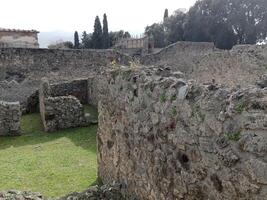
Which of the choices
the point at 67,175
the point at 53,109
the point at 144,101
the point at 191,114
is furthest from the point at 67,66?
the point at 191,114

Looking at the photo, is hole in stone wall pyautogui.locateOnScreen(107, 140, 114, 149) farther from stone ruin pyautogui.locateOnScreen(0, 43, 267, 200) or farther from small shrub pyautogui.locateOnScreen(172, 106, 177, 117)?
small shrub pyautogui.locateOnScreen(172, 106, 177, 117)

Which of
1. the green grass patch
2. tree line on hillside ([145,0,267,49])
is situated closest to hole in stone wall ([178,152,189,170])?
the green grass patch

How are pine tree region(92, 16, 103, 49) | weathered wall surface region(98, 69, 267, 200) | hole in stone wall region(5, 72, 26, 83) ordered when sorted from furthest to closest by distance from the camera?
pine tree region(92, 16, 103, 49)
hole in stone wall region(5, 72, 26, 83)
weathered wall surface region(98, 69, 267, 200)

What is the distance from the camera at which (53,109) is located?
577 inches

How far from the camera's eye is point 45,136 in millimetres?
13859

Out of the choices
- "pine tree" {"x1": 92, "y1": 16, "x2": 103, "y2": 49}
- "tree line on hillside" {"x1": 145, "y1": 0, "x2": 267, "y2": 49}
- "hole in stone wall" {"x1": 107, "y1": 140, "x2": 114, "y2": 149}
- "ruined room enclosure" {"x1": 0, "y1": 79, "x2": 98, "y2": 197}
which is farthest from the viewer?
"pine tree" {"x1": 92, "y1": 16, "x2": 103, "y2": 49}

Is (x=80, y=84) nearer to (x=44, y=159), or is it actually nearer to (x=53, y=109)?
(x=53, y=109)

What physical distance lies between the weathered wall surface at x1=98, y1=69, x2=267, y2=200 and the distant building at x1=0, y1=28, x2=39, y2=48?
28.0 m

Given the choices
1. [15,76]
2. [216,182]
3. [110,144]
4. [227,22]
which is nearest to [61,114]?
[110,144]

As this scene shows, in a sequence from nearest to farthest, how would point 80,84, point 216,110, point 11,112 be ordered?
Answer: point 216,110, point 11,112, point 80,84

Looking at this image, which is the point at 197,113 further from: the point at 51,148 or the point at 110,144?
the point at 51,148

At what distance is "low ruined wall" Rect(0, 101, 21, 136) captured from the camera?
14.1 metres

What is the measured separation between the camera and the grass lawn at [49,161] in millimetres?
8812

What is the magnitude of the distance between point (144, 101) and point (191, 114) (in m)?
1.55
